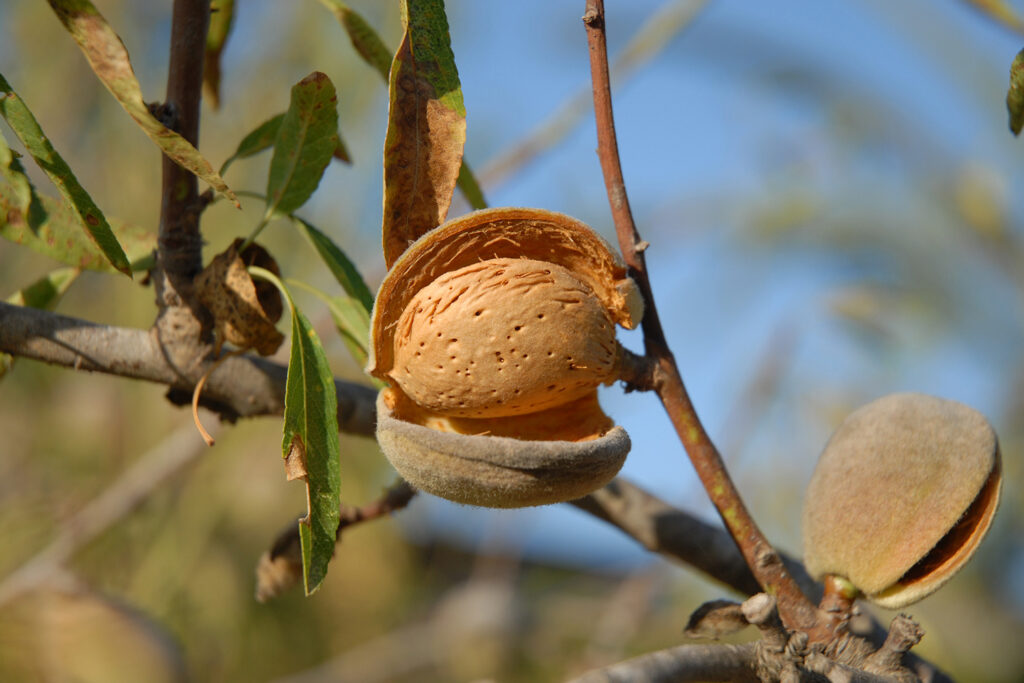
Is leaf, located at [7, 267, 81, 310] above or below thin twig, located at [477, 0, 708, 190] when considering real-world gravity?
below

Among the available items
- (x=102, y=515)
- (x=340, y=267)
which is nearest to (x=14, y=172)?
(x=340, y=267)

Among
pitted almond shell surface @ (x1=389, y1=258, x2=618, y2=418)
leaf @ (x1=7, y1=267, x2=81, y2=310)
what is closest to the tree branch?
pitted almond shell surface @ (x1=389, y1=258, x2=618, y2=418)

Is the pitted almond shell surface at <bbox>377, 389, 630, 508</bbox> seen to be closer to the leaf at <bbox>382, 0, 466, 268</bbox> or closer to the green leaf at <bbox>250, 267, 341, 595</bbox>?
the green leaf at <bbox>250, 267, 341, 595</bbox>

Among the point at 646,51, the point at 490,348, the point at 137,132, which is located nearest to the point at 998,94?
the point at 646,51

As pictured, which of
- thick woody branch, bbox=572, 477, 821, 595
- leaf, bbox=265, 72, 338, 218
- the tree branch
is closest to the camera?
the tree branch

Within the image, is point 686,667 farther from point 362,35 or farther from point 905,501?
point 362,35

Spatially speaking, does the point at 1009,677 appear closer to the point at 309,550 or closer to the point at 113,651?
the point at 113,651
